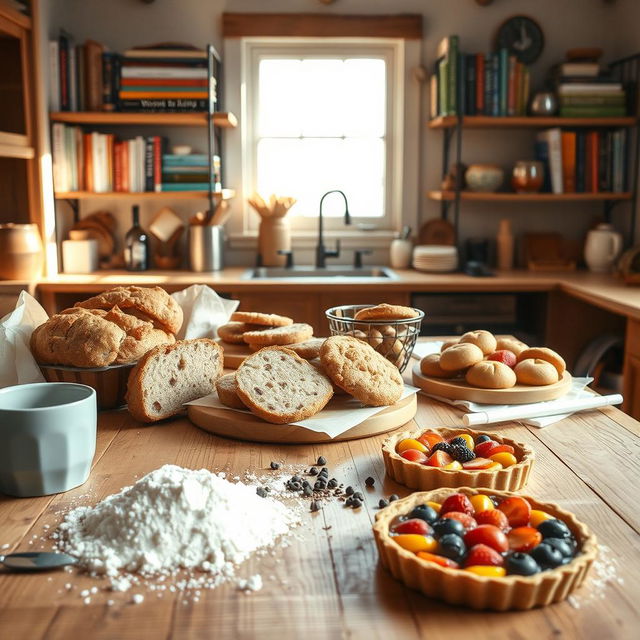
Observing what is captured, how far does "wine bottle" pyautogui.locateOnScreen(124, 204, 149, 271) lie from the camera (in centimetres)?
375

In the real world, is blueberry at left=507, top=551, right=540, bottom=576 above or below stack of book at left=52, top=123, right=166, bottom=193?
below

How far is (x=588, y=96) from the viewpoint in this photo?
12.2 ft

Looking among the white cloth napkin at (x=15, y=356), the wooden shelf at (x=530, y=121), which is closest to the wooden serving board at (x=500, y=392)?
the white cloth napkin at (x=15, y=356)

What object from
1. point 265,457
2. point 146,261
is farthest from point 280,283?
point 265,457

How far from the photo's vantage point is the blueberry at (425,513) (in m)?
0.90

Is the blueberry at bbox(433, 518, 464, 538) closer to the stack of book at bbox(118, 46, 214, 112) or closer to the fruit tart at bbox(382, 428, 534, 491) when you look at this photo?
the fruit tart at bbox(382, 428, 534, 491)

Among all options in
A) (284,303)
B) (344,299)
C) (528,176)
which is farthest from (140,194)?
(528,176)

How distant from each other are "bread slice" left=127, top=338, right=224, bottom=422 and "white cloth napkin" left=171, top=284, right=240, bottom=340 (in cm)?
32

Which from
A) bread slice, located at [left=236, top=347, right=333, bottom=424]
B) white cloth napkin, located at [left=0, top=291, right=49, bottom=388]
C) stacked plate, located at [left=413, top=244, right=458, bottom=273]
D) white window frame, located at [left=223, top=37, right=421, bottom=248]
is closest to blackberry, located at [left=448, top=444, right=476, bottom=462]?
bread slice, located at [left=236, top=347, right=333, bottom=424]

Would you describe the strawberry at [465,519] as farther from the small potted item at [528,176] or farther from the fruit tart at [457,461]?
the small potted item at [528,176]

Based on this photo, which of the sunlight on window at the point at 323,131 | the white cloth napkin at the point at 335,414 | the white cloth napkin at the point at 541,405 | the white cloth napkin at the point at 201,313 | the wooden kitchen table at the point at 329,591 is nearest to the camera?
the wooden kitchen table at the point at 329,591

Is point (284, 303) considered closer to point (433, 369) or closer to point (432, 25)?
point (432, 25)

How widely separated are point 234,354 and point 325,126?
8.73ft

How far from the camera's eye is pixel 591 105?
3711mm
